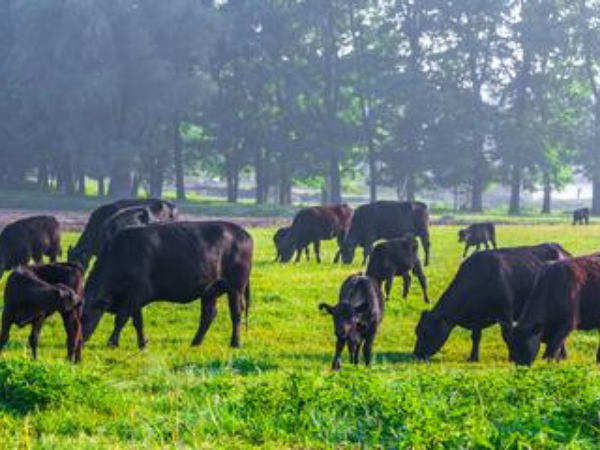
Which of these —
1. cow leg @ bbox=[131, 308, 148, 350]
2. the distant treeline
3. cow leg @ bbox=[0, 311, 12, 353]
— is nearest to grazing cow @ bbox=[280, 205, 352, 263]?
cow leg @ bbox=[131, 308, 148, 350]

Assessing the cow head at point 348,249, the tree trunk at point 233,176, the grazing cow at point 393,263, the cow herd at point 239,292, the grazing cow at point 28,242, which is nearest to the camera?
the cow herd at point 239,292

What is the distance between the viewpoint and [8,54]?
6719cm

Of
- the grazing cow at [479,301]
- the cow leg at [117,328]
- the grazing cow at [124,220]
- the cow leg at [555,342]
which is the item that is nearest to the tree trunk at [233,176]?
the grazing cow at [124,220]

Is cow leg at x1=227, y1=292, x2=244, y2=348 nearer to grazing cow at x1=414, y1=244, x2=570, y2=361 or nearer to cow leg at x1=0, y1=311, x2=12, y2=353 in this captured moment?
grazing cow at x1=414, y1=244, x2=570, y2=361

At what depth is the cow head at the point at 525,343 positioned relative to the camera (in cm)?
1273

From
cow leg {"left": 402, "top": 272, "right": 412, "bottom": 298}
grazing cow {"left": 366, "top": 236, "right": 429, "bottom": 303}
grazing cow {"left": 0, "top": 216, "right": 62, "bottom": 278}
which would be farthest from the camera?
grazing cow {"left": 0, "top": 216, "right": 62, "bottom": 278}

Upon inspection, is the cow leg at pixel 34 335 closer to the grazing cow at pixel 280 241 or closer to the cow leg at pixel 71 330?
the cow leg at pixel 71 330

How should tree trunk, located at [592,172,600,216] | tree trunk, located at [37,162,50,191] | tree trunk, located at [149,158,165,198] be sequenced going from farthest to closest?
tree trunk, located at [37,162,50,191] < tree trunk, located at [592,172,600,216] < tree trunk, located at [149,158,165,198]

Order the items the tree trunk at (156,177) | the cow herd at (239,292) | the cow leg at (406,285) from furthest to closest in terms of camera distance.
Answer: the tree trunk at (156,177) → the cow leg at (406,285) → the cow herd at (239,292)

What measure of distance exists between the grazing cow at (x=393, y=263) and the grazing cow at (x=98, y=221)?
16.7 feet

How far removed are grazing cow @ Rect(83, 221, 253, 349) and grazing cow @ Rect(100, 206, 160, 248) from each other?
480 centimetres

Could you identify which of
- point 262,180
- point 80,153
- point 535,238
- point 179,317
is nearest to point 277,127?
point 262,180

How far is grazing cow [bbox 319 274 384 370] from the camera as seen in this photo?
12508mm

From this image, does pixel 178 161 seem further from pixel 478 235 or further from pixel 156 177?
pixel 478 235
